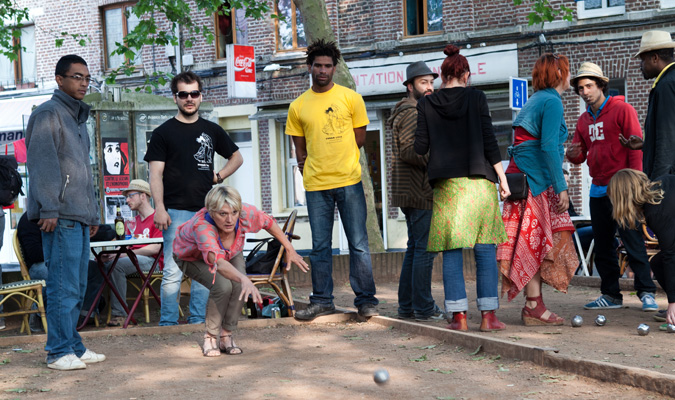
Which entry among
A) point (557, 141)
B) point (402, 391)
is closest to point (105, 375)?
point (402, 391)

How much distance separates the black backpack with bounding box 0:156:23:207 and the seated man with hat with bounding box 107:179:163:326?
1134 mm

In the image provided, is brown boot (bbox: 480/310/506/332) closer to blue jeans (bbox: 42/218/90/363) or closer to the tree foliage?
blue jeans (bbox: 42/218/90/363)

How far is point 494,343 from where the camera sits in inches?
234

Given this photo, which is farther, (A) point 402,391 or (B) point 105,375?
(B) point 105,375

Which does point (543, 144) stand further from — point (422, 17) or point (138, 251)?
point (422, 17)

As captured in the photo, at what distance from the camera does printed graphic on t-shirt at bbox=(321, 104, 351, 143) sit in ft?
24.6

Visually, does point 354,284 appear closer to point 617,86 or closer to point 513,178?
point 513,178

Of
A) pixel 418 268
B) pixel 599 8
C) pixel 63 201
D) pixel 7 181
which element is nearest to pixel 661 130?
pixel 418 268

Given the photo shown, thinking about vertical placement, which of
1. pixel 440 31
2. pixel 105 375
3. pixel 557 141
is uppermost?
pixel 440 31

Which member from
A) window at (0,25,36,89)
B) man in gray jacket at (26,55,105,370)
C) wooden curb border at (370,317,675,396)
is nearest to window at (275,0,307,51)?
window at (0,25,36,89)

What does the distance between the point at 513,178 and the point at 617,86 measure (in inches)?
503

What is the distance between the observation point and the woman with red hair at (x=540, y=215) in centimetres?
696

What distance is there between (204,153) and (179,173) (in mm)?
291

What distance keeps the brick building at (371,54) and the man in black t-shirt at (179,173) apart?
1232cm
